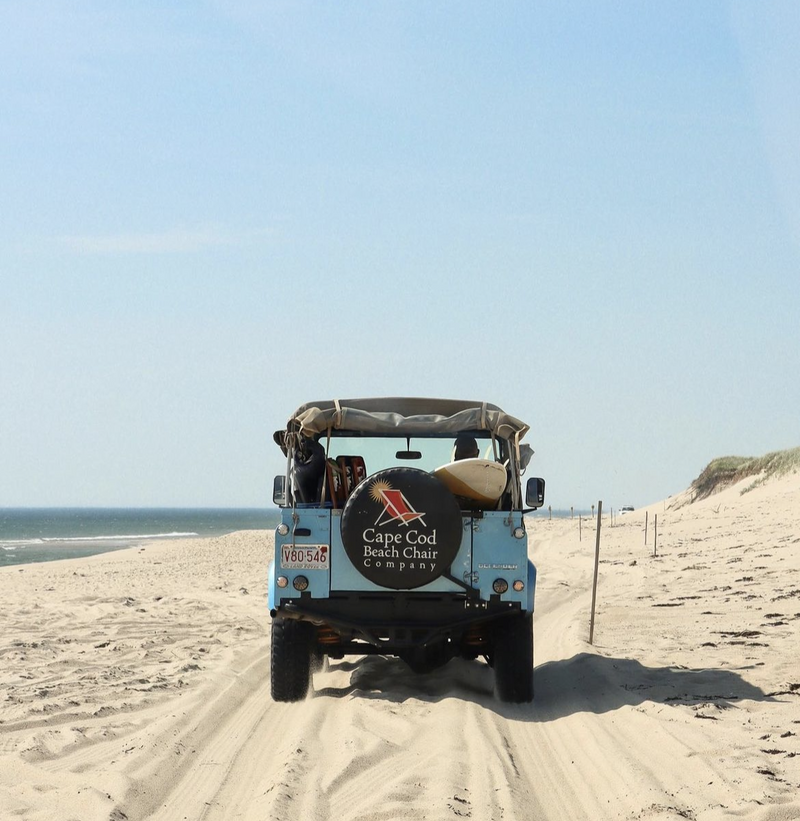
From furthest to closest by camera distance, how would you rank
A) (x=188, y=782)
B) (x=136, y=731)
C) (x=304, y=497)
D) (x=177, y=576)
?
1. (x=177, y=576)
2. (x=304, y=497)
3. (x=136, y=731)
4. (x=188, y=782)

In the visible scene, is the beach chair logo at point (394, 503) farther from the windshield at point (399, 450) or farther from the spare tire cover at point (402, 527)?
the windshield at point (399, 450)

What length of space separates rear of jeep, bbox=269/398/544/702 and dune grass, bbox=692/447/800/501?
35949 millimetres

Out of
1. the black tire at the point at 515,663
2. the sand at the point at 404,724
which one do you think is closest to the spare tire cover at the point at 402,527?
the black tire at the point at 515,663

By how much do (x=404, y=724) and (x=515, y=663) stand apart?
1498mm

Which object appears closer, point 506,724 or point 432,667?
point 506,724

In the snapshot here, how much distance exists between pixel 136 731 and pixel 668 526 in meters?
28.9

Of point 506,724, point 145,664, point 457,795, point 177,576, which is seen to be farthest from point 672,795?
point 177,576

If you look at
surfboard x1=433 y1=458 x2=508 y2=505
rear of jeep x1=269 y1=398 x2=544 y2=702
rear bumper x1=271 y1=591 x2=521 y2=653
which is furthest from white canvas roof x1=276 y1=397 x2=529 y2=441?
rear bumper x1=271 y1=591 x2=521 y2=653

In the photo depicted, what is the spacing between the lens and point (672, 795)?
18.8 ft

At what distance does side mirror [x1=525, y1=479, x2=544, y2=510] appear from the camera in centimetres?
912

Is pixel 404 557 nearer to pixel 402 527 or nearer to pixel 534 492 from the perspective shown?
pixel 402 527

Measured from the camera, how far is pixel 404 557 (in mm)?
8398

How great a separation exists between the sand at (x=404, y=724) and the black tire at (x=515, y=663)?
0.62 ft

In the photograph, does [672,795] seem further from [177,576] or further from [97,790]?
[177,576]
